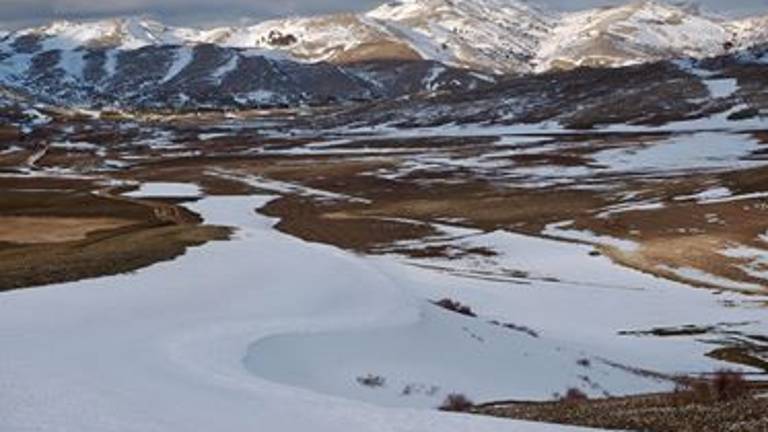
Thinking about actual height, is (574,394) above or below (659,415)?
below

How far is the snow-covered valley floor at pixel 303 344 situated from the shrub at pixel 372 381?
0.58 ft

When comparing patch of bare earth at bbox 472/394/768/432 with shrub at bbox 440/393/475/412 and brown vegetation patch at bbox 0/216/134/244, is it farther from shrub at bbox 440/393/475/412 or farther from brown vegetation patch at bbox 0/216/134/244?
brown vegetation patch at bbox 0/216/134/244

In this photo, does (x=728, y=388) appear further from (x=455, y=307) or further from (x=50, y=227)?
(x=50, y=227)

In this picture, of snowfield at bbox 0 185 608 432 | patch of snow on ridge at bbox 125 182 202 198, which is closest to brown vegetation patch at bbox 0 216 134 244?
snowfield at bbox 0 185 608 432

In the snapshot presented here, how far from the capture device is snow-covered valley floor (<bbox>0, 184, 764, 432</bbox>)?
1919 cm

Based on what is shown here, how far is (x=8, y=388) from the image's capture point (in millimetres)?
19797

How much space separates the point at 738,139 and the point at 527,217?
77.5 metres

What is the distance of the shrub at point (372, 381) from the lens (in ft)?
92.0

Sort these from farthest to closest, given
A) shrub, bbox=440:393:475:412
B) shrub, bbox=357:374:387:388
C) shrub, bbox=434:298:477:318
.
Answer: shrub, bbox=434:298:477:318, shrub, bbox=357:374:387:388, shrub, bbox=440:393:475:412

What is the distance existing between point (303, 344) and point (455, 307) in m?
14.7

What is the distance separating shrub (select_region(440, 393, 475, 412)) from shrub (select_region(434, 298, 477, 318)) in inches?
577

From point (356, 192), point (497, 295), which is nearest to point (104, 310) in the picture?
point (497, 295)

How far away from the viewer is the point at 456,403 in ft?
85.9

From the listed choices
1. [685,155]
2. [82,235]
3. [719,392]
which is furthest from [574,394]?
[685,155]
